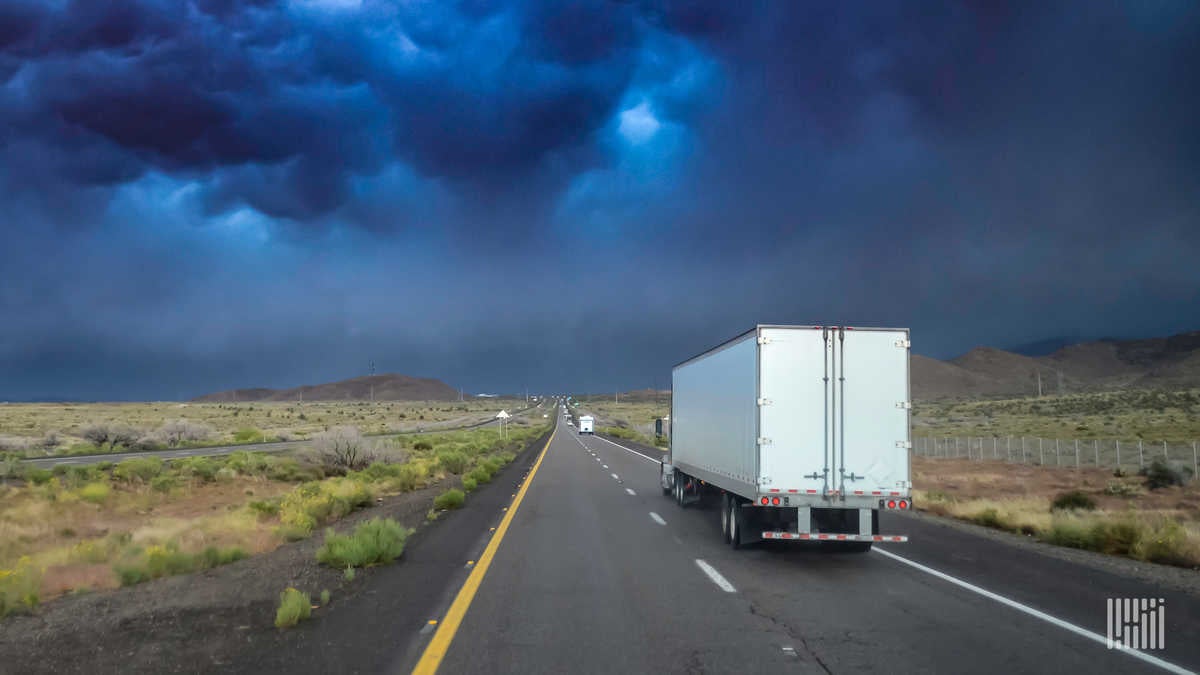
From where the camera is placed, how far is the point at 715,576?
11.1 meters

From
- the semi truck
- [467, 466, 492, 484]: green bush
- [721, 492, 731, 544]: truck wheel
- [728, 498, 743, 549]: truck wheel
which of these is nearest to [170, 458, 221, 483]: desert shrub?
[467, 466, 492, 484]: green bush

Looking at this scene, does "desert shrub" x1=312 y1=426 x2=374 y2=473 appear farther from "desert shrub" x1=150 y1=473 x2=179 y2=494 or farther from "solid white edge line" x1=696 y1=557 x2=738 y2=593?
"solid white edge line" x1=696 y1=557 x2=738 y2=593

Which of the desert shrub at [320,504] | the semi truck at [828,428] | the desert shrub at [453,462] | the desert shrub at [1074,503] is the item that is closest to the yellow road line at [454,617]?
the semi truck at [828,428]

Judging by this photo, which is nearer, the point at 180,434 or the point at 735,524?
the point at 735,524

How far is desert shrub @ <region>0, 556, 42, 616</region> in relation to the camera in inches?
349

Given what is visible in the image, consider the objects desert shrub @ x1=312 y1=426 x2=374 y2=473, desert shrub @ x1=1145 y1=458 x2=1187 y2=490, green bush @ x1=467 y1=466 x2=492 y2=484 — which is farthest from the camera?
desert shrub @ x1=312 y1=426 x2=374 y2=473

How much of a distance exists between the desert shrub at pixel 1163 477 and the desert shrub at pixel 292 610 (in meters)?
29.4

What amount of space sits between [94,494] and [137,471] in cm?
589

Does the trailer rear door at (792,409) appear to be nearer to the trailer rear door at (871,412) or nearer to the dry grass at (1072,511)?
the trailer rear door at (871,412)

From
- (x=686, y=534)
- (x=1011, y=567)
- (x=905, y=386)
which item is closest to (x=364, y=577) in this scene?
(x=686, y=534)

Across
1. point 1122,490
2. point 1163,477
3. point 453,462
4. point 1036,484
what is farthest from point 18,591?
point 1163,477

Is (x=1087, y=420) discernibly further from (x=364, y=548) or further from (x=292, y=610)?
(x=292, y=610)

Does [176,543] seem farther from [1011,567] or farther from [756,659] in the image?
[1011,567]

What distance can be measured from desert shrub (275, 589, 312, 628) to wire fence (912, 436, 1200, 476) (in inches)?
1394
